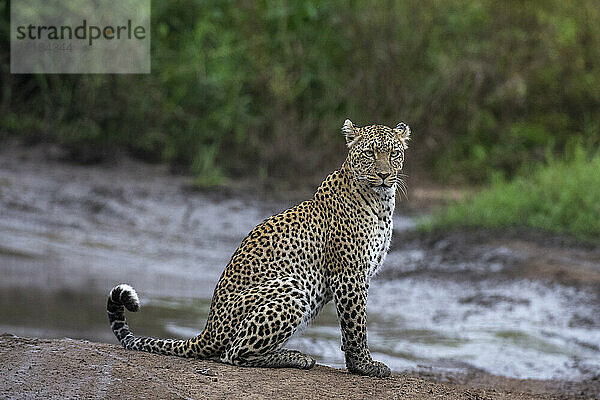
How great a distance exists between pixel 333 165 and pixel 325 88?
4.88 ft

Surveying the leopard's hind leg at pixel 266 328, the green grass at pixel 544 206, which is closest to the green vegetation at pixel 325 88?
the green grass at pixel 544 206

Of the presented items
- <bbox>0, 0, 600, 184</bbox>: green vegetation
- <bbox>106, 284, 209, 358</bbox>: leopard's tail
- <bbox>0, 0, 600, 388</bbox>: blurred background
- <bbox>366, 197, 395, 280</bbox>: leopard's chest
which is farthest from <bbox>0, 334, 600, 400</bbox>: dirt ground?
<bbox>0, 0, 600, 184</bbox>: green vegetation

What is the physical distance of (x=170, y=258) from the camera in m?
11.0

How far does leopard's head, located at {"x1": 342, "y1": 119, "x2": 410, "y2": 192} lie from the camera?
5789mm

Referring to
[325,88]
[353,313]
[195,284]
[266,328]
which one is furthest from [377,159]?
[325,88]

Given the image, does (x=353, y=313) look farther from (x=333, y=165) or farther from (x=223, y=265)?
(x=333, y=165)

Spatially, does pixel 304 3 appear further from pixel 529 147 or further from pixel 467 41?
pixel 529 147

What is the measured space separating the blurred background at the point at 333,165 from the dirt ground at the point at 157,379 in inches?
71.4

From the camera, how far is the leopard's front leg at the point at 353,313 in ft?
18.9

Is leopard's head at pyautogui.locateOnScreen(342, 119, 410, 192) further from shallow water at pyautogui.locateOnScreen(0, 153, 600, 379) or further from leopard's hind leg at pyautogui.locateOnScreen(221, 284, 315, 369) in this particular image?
shallow water at pyautogui.locateOnScreen(0, 153, 600, 379)

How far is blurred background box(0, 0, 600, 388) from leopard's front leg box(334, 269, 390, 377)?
1645 millimetres

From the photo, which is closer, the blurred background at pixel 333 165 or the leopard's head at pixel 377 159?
the leopard's head at pixel 377 159

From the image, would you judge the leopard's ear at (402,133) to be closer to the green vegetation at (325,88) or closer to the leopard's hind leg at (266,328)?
the leopard's hind leg at (266,328)

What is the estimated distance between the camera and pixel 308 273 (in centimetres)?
576
